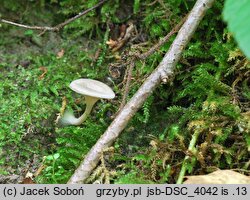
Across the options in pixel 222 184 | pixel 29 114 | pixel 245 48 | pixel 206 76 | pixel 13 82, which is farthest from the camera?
pixel 13 82

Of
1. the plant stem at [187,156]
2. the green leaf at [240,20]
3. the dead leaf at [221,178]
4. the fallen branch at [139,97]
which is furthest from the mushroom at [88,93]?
the green leaf at [240,20]

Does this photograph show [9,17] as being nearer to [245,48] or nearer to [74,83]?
[74,83]

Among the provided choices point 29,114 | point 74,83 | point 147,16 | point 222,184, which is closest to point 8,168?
point 29,114

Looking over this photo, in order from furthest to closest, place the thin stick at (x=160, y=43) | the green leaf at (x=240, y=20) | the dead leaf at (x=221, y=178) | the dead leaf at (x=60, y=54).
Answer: the dead leaf at (x=60, y=54), the thin stick at (x=160, y=43), the dead leaf at (x=221, y=178), the green leaf at (x=240, y=20)

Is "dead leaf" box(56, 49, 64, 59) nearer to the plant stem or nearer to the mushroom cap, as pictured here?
the mushroom cap

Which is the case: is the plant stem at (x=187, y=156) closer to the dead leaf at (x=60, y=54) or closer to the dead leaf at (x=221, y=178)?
the dead leaf at (x=221, y=178)

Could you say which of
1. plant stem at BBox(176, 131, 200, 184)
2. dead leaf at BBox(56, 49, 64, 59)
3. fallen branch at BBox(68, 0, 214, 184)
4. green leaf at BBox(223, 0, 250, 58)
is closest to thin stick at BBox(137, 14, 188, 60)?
fallen branch at BBox(68, 0, 214, 184)
